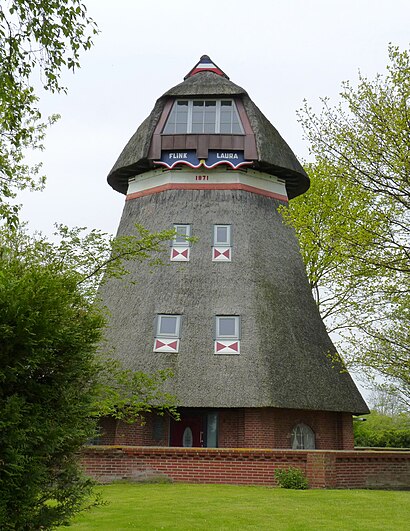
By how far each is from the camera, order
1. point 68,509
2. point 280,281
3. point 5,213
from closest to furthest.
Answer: point 68,509 → point 5,213 → point 280,281

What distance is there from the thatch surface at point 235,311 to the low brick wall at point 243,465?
1.91 metres

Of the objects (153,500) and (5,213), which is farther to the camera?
(153,500)

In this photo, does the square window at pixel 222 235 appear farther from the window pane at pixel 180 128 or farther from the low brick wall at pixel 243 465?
the low brick wall at pixel 243 465

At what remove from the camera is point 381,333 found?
60.5 feet

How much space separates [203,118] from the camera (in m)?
24.5

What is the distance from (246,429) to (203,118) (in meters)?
11.6

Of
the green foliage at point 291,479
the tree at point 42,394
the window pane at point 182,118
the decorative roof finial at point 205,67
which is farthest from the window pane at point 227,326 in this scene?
the tree at point 42,394

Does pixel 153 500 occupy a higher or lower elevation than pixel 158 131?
lower

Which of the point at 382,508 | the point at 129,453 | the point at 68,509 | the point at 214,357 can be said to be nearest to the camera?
the point at 68,509

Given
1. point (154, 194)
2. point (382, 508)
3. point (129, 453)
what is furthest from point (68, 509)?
point (154, 194)

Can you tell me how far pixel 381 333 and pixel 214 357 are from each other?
200 inches

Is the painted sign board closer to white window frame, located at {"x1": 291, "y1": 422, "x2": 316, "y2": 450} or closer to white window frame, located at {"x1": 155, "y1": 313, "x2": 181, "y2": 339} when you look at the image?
white window frame, located at {"x1": 155, "y1": 313, "x2": 181, "y2": 339}

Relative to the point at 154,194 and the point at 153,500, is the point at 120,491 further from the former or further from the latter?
the point at 154,194

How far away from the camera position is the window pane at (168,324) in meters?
21.0
